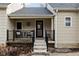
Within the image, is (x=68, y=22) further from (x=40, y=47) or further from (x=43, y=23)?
(x=40, y=47)

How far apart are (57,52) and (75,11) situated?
1.17m

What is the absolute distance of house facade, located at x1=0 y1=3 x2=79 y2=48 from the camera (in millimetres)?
3264

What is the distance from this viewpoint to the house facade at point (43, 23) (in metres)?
3.26

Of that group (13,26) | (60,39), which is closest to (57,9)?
(60,39)

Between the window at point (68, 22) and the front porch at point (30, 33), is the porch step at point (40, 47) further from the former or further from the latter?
the window at point (68, 22)

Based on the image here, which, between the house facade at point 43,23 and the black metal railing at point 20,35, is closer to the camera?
the house facade at point 43,23

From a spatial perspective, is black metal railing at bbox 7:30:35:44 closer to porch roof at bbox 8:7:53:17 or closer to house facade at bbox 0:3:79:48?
house facade at bbox 0:3:79:48

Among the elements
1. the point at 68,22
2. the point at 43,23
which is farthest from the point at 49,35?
the point at 68,22

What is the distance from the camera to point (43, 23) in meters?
3.74

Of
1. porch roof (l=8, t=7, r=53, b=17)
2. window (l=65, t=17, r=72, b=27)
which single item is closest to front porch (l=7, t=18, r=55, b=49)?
porch roof (l=8, t=7, r=53, b=17)

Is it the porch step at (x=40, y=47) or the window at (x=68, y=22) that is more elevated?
Result: the window at (x=68, y=22)

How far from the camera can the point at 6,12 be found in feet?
10.8

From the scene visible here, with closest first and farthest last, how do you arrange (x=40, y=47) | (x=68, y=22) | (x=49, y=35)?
(x=40, y=47) → (x=49, y=35) → (x=68, y=22)

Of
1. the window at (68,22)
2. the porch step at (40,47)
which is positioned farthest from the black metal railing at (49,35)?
the window at (68,22)
